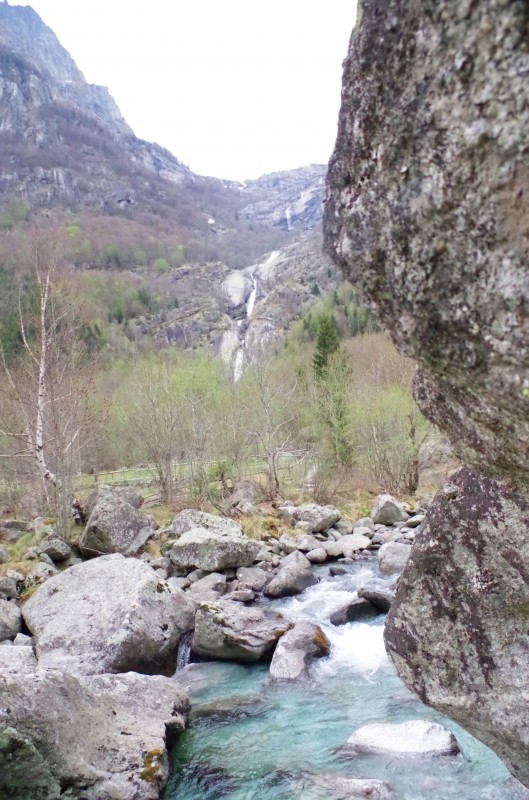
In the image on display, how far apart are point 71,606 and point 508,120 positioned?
11353 mm

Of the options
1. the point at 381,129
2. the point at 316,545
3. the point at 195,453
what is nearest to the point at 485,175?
the point at 381,129

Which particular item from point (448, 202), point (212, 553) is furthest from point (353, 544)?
point (448, 202)

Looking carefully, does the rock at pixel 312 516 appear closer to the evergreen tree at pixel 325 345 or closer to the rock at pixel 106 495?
the rock at pixel 106 495

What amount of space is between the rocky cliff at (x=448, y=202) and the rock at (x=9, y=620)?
1103 cm

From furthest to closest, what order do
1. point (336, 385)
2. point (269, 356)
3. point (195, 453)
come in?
point (336, 385)
point (269, 356)
point (195, 453)

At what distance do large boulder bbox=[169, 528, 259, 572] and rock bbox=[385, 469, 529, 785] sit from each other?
464 inches

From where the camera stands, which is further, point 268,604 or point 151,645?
point 268,604

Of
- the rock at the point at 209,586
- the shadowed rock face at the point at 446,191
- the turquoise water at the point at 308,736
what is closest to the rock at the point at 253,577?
the rock at the point at 209,586

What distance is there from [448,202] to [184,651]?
11109 mm

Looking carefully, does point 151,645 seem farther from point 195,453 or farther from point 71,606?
point 195,453

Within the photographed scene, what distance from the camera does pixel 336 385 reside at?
31.9 meters

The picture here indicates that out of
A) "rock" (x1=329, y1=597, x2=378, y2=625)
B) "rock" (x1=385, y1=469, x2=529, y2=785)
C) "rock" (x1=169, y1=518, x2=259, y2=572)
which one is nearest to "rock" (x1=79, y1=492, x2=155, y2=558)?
"rock" (x1=169, y1=518, x2=259, y2=572)

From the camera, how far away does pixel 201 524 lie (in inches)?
775

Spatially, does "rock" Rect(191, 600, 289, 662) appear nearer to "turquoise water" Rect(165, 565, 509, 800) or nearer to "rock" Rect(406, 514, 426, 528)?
"turquoise water" Rect(165, 565, 509, 800)
